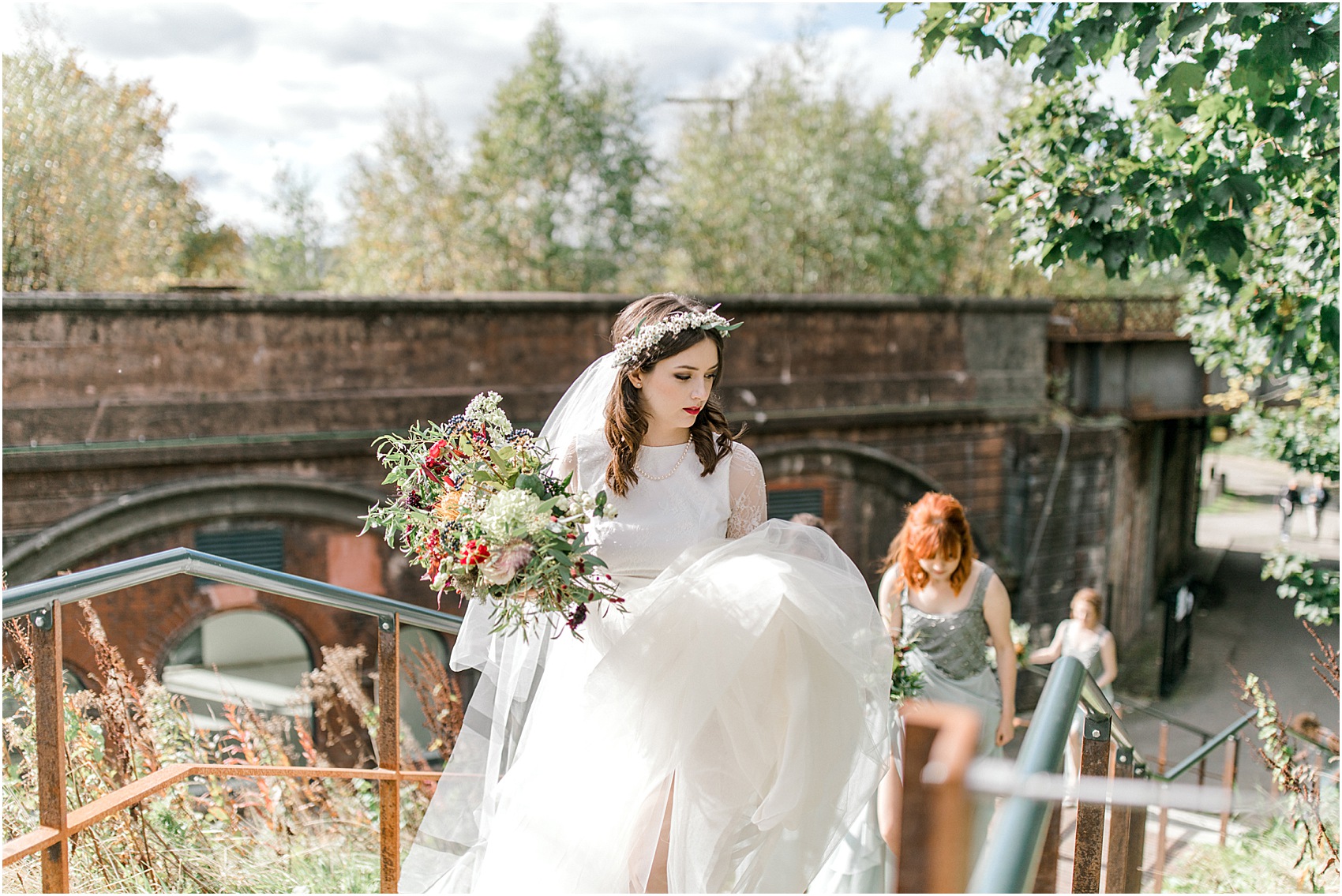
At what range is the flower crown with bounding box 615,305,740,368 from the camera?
2648 mm

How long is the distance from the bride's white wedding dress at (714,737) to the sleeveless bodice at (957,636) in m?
1.36

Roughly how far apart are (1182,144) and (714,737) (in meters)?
3.70

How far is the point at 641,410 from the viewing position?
2.78 meters

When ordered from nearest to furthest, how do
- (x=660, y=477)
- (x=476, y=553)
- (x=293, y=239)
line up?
1. (x=476, y=553)
2. (x=660, y=477)
3. (x=293, y=239)

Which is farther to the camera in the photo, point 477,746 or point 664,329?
point 477,746

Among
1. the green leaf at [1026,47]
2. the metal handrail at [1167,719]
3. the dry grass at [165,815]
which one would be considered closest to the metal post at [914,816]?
the dry grass at [165,815]

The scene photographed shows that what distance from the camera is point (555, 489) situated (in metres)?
2.45

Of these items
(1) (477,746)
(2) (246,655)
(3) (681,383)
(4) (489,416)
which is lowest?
(2) (246,655)

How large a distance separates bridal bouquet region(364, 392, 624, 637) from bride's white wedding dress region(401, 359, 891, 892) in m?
0.23

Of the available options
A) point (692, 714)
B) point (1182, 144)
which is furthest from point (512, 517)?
point (1182, 144)

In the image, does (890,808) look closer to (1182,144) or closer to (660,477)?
(660,477)

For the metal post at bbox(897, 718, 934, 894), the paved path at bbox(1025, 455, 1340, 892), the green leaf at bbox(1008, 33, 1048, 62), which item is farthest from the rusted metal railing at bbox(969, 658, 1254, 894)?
the paved path at bbox(1025, 455, 1340, 892)

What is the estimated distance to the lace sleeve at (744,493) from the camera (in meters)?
2.76

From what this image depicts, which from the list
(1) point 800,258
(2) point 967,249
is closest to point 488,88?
(1) point 800,258
